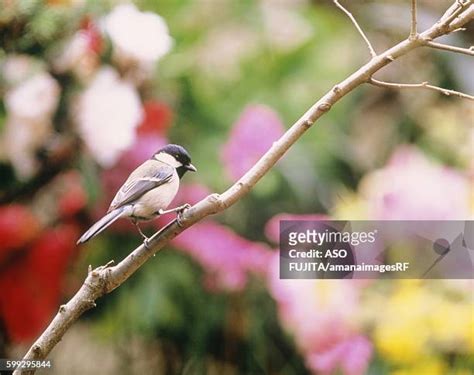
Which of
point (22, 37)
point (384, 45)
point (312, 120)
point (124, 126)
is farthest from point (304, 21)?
point (312, 120)

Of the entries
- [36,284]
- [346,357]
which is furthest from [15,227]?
[346,357]

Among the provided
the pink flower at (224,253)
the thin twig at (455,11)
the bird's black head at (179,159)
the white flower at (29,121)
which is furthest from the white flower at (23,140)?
the thin twig at (455,11)

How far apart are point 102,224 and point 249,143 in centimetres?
35

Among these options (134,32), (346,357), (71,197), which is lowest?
(346,357)

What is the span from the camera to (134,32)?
584mm

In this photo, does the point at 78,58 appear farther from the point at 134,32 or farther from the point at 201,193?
the point at 201,193

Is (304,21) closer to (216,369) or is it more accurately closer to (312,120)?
(216,369)

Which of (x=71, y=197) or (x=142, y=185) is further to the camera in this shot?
(x=71, y=197)

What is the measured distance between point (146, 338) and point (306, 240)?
0.75 feet

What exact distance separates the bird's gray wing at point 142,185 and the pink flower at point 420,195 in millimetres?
269

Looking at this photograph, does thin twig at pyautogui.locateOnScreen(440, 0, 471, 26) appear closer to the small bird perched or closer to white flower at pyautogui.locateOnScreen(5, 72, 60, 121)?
the small bird perched

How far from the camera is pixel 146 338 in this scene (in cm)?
68

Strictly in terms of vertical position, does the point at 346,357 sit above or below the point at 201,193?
below

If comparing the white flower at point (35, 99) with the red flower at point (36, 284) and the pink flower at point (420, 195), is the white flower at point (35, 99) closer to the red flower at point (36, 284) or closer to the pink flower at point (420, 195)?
the red flower at point (36, 284)
